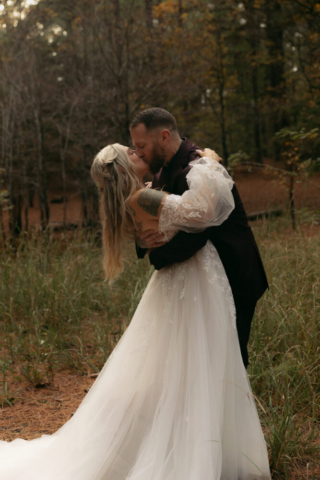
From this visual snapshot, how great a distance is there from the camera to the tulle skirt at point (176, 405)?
2414 mm

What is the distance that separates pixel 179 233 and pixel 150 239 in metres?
0.19

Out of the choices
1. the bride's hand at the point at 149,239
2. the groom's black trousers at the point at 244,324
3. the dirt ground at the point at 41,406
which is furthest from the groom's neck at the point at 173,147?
the dirt ground at the point at 41,406

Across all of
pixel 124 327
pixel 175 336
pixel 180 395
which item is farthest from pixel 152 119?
pixel 124 327

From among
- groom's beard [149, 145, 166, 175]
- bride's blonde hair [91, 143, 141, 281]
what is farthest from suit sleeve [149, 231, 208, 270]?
groom's beard [149, 145, 166, 175]

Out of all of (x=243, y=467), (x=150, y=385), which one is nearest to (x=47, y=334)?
(x=150, y=385)

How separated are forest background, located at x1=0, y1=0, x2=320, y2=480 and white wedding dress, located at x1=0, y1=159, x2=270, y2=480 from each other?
1.25 feet

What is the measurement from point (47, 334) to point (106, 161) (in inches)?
117

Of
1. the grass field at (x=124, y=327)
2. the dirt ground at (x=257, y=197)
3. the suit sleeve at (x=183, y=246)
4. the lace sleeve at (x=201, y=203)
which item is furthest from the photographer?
the dirt ground at (x=257, y=197)

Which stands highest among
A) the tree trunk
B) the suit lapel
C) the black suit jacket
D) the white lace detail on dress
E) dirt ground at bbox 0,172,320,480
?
the tree trunk

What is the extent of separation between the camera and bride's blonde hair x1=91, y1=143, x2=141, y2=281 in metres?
2.53

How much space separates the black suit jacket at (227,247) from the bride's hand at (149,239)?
38 mm

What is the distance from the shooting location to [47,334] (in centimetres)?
497

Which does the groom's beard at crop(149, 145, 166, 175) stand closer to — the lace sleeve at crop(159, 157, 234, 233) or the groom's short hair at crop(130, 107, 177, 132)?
the groom's short hair at crop(130, 107, 177, 132)

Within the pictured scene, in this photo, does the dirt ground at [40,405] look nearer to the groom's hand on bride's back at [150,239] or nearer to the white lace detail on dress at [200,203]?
the groom's hand on bride's back at [150,239]
